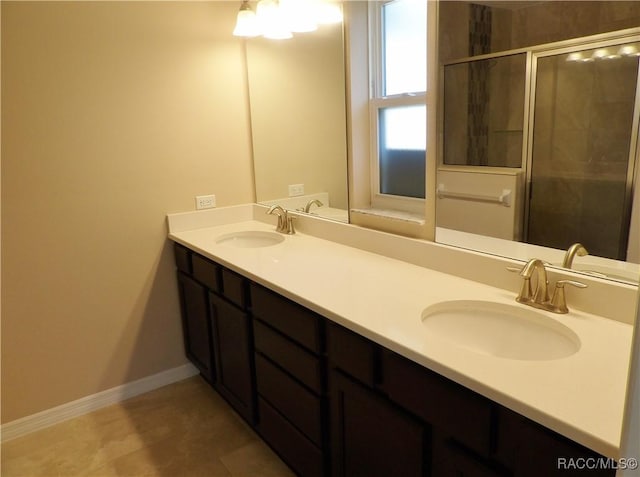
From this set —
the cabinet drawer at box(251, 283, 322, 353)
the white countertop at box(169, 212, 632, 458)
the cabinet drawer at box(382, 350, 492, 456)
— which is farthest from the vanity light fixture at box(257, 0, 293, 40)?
the cabinet drawer at box(382, 350, 492, 456)

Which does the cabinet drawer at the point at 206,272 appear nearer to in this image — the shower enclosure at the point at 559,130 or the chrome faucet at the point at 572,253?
the shower enclosure at the point at 559,130

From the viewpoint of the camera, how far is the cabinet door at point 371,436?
1208 mm

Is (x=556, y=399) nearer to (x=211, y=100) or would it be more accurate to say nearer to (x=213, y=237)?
(x=213, y=237)

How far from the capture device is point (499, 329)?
141cm

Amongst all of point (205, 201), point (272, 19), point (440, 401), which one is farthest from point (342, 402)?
point (272, 19)

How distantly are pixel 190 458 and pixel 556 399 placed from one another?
1.72 meters

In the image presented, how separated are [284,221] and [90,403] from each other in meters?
1.42

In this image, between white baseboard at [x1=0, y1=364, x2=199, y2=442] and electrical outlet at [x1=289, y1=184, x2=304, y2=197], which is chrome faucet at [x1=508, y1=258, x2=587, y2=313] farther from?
white baseboard at [x1=0, y1=364, x2=199, y2=442]

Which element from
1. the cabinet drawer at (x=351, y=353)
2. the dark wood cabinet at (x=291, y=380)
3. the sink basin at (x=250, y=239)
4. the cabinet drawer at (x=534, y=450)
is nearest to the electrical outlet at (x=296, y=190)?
the sink basin at (x=250, y=239)

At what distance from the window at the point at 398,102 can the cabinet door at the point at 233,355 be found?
83 cm

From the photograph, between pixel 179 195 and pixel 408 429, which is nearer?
pixel 408 429

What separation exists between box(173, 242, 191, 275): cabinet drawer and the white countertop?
0.79 feet

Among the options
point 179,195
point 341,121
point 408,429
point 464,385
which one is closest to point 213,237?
point 179,195

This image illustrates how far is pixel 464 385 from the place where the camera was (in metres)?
1.02
